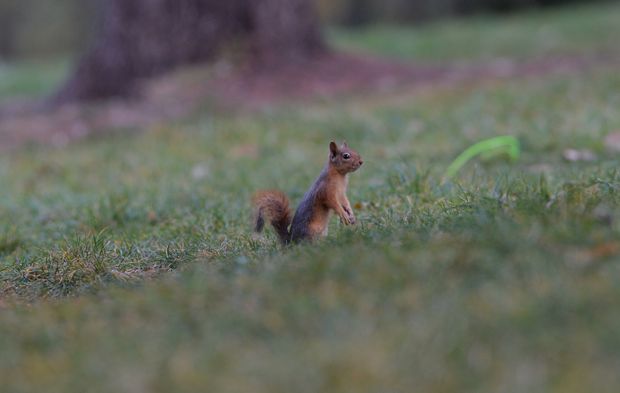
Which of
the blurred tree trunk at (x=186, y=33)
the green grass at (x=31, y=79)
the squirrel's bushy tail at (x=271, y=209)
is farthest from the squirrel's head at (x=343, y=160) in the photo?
the green grass at (x=31, y=79)

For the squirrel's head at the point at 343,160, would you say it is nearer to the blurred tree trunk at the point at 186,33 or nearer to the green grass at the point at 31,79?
the blurred tree trunk at the point at 186,33

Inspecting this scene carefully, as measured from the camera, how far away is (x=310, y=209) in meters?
4.54

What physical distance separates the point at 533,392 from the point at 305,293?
103cm

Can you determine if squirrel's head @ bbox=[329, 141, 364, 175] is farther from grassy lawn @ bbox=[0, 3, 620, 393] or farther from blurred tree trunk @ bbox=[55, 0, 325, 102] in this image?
blurred tree trunk @ bbox=[55, 0, 325, 102]

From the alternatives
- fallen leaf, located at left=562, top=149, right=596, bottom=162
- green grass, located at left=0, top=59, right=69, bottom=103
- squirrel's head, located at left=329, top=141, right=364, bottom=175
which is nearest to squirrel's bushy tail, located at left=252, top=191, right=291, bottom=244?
squirrel's head, located at left=329, top=141, right=364, bottom=175

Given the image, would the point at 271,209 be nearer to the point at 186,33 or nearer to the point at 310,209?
the point at 310,209

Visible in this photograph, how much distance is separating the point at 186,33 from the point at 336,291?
28.3 feet

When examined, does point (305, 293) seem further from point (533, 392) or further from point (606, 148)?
point (606, 148)

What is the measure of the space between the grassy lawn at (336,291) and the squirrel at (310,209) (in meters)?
0.15

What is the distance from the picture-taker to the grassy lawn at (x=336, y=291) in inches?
106

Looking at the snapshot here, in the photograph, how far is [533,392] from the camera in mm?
2484

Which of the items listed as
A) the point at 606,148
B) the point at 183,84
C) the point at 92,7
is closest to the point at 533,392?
the point at 606,148

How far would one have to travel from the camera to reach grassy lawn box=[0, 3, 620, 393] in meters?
2.68

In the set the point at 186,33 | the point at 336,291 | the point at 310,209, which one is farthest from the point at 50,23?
the point at 336,291
